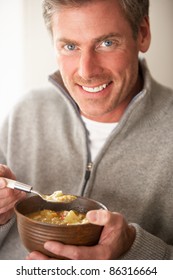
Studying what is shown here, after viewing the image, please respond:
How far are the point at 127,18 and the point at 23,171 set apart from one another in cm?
60

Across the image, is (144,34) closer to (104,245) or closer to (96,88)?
(96,88)

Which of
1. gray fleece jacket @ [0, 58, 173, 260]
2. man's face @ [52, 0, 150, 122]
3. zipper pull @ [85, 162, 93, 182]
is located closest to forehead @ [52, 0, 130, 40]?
man's face @ [52, 0, 150, 122]

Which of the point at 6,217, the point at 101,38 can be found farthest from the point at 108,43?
the point at 6,217

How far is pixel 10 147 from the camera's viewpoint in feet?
4.29

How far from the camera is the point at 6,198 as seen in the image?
1008 mm

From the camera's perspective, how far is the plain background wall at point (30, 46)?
157 centimetres

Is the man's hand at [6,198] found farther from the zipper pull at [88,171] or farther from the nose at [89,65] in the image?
the nose at [89,65]

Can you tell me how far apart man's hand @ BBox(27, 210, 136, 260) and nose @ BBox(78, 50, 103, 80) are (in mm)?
405

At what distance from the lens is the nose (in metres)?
1.06

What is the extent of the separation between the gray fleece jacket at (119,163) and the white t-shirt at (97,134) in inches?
1.4

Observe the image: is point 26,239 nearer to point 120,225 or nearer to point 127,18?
point 120,225

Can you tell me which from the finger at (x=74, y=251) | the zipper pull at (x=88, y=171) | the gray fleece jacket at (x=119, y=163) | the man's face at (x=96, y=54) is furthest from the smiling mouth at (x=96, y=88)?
the finger at (x=74, y=251)

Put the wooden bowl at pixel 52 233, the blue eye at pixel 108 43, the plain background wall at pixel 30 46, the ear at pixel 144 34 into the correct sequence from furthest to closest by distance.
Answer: the plain background wall at pixel 30 46
the ear at pixel 144 34
the blue eye at pixel 108 43
the wooden bowl at pixel 52 233

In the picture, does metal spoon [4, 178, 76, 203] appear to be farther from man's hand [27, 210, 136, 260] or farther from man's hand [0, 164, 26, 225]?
man's hand [27, 210, 136, 260]
